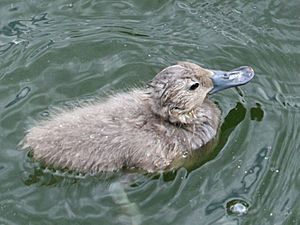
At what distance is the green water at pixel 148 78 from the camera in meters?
4.66

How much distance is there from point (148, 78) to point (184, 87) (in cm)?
63

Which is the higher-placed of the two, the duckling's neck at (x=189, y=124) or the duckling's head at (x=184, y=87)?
the duckling's head at (x=184, y=87)

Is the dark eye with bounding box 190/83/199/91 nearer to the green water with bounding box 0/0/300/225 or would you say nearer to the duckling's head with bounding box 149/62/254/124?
the duckling's head with bounding box 149/62/254/124

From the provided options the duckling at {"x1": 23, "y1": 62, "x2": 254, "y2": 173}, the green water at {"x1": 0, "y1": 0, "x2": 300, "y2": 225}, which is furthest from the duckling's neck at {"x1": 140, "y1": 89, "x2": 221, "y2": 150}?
the green water at {"x1": 0, "y1": 0, "x2": 300, "y2": 225}

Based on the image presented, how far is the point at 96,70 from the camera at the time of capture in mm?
5328

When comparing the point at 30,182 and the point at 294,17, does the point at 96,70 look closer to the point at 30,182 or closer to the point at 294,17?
the point at 30,182

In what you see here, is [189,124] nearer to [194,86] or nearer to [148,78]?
[194,86]

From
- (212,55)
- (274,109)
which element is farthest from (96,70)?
(274,109)

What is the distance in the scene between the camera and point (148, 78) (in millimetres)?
5277

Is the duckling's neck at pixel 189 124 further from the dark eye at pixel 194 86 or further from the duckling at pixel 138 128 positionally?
the dark eye at pixel 194 86

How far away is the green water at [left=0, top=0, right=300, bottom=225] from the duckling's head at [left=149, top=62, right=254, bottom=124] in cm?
29

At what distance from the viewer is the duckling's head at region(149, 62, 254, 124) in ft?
15.3

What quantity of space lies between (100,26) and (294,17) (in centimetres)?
134

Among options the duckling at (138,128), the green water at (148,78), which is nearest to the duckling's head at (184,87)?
the duckling at (138,128)
